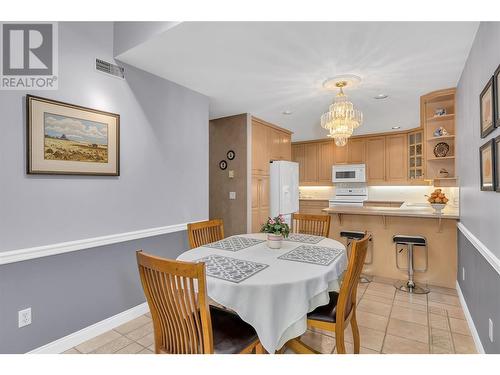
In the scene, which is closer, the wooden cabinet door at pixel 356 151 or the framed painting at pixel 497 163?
the framed painting at pixel 497 163

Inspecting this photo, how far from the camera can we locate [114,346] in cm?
211

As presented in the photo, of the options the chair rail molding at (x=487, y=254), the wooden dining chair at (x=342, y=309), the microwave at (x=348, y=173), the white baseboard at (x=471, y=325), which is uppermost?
the microwave at (x=348, y=173)

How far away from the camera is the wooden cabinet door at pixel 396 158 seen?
5887 mm

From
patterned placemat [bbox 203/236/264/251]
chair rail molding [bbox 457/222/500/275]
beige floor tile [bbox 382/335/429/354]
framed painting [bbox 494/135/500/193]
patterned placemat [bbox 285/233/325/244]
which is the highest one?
framed painting [bbox 494/135/500/193]

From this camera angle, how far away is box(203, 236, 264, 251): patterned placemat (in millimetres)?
2191

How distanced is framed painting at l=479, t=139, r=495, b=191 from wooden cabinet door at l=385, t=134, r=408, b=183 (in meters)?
4.26

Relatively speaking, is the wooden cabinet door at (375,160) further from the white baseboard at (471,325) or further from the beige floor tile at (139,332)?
the beige floor tile at (139,332)

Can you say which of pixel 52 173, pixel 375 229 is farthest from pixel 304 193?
pixel 52 173

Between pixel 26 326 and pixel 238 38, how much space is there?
2.59 meters

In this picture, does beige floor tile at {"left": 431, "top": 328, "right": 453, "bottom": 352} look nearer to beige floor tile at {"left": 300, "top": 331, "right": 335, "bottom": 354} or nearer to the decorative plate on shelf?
beige floor tile at {"left": 300, "top": 331, "right": 335, "bottom": 354}

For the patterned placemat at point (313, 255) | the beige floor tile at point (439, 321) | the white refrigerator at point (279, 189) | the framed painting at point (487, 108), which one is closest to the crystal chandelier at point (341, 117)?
the framed painting at point (487, 108)

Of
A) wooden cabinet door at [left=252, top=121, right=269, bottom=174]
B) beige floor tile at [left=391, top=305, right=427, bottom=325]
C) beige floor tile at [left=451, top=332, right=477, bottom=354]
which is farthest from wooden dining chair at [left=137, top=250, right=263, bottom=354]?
wooden cabinet door at [left=252, top=121, right=269, bottom=174]

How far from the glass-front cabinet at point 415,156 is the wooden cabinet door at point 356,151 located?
942 millimetres

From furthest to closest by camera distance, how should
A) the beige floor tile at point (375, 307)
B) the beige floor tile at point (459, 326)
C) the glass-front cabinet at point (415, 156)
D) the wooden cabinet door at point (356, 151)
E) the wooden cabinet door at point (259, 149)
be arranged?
the wooden cabinet door at point (356, 151) → the glass-front cabinet at point (415, 156) → the wooden cabinet door at point (259, 149) → the beige floor tile at point (375, 307) → the beige floor tile at point (459, 326)
